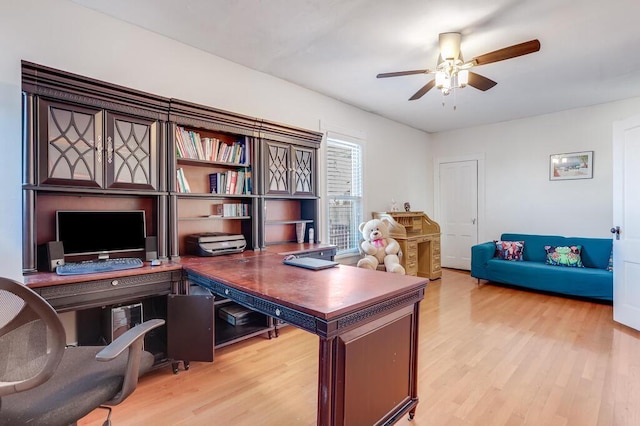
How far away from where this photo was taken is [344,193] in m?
4.52

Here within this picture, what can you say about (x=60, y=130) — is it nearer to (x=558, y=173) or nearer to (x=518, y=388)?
(x=518, y=388)

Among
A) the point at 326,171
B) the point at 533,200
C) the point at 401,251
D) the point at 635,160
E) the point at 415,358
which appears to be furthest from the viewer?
the point at 533,200

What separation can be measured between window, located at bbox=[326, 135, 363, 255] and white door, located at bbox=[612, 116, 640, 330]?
288 cm

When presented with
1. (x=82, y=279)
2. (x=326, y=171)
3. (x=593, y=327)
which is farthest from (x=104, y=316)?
(x=593, y=327)

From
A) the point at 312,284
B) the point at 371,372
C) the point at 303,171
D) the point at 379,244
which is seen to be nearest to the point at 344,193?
the point at 379,244

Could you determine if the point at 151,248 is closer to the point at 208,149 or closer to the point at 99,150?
the point at 99,150

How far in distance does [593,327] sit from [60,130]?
491 centimetres

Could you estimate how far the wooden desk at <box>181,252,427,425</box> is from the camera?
4.35 feet

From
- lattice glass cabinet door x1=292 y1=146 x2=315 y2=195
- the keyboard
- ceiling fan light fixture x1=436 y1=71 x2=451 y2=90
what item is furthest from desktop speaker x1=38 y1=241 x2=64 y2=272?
ceiling fan light fixture x1=436 y1=71 x2=451 y2=90

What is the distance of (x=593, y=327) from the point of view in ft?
10.5

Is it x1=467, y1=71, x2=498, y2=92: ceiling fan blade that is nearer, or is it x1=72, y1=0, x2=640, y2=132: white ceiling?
x1=72, y1=0, x2=640, y2=132: white ceiling

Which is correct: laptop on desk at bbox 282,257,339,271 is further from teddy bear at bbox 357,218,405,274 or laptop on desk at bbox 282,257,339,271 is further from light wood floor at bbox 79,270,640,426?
teddy bear at bbox 357,218,405,274

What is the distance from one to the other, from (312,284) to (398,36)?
2259 millimetres

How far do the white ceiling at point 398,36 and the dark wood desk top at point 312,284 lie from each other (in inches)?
74.6
